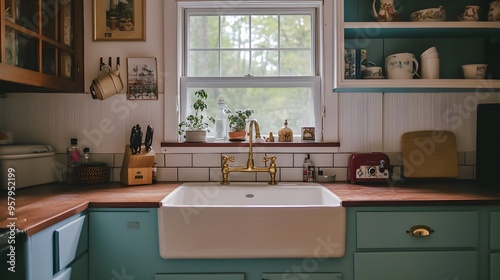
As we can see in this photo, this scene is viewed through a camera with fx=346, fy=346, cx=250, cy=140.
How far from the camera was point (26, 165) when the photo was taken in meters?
1.92

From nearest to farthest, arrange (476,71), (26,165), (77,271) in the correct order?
(77,271)
(26,165)
(476,71)

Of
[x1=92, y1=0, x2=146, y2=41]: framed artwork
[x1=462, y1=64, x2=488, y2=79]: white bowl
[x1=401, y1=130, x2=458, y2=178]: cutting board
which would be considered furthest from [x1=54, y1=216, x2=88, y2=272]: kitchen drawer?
[x1=462, y1=64, x2=488, y2=79]: white bowl

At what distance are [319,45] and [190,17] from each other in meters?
0.88

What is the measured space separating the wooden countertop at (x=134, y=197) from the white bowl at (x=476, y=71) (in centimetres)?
63

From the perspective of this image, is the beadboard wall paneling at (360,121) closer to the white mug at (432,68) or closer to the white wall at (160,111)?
the white wall at (160,111)

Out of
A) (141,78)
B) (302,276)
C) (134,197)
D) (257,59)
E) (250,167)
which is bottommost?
(302,276)

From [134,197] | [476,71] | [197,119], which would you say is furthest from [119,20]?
[476,71]

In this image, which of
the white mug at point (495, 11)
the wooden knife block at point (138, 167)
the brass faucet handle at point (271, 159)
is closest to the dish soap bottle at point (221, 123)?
the brass faucet handle at point (271, 159)

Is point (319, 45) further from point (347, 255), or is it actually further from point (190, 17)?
point (347, 255)

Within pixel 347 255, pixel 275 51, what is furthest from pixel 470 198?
pixel 275 51

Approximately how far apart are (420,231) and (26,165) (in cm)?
206

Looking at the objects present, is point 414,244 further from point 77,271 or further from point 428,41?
point 77,271

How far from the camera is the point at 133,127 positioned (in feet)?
6.86

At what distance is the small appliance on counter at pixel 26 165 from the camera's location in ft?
5.92
